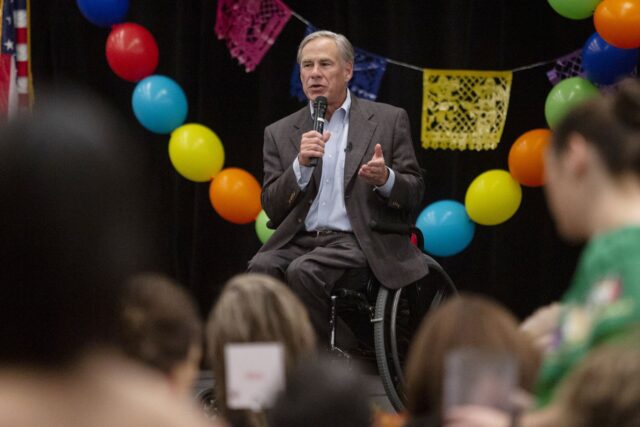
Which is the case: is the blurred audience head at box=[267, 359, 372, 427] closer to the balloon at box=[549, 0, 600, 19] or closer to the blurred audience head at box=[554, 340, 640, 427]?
the blurred audience head at box=[554, 340, 640, 427]

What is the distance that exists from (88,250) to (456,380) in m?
0.70

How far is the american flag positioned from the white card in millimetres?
2905

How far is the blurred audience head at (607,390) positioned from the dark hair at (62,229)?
565mm

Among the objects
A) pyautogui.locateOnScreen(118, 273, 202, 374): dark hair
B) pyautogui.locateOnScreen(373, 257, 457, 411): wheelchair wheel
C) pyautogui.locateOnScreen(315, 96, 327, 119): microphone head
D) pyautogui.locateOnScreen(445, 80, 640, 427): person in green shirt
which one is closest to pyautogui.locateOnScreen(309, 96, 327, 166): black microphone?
pyautogui.locateOnScreen(315, 96, 327, 119): microphone head

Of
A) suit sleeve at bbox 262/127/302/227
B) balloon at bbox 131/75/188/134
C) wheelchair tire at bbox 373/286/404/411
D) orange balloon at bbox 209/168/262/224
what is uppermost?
balloon at bbox 131/75/188/134

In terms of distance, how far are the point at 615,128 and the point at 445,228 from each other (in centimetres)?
267

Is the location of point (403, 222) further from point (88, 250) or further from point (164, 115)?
point (88, 250)

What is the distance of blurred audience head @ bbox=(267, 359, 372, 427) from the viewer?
110cm

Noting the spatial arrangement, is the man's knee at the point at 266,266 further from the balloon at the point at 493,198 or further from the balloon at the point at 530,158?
the balloon at the point at 530,158

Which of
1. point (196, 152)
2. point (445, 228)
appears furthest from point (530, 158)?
point (196, 152)

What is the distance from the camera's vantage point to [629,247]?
4.70 feet

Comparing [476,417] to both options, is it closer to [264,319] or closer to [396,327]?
[264,319]

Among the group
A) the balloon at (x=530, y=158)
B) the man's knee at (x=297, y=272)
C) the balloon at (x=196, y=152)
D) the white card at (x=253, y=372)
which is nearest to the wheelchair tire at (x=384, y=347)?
the man's knee at (x=297, y=272)

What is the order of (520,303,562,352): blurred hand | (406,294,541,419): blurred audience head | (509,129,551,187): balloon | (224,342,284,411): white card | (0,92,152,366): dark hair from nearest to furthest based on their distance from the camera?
(0,92,152,366): dark hair → (406,294,541,419): blurred audience head → (520,303,562,352): blurred hand → (224,342,284,411): white card → (509,129,551,187): balloon
